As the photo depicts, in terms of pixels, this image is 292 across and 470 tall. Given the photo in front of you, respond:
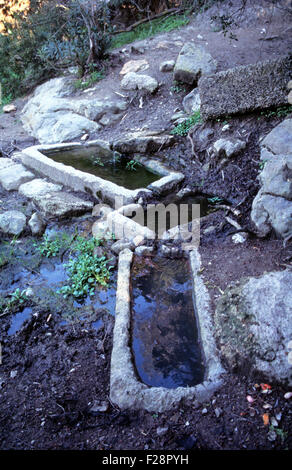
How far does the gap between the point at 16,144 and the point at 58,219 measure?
373cm

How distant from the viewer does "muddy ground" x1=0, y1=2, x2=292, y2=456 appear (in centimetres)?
179

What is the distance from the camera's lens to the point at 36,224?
4086mm

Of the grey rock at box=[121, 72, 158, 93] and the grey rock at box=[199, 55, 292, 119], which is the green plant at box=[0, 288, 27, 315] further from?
the grey rock at box=[121, 72, 158, 93]

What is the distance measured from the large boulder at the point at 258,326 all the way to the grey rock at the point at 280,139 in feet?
6.74

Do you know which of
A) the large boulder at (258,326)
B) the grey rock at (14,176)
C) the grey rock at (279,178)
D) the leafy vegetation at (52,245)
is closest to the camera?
the large boulder at (258,326)

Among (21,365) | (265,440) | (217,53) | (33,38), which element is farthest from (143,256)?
(33,38)

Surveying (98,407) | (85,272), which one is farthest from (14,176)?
(98,407)

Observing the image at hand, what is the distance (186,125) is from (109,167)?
1488 mm

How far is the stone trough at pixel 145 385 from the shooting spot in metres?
1.94

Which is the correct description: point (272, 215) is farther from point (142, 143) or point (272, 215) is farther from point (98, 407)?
point (142, 143)

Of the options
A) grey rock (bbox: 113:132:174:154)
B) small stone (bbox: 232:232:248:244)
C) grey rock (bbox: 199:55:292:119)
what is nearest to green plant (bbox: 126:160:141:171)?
grey rock (bbox: 113:132:174:154)

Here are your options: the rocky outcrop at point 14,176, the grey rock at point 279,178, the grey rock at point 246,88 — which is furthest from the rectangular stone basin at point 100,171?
the grey rock at point 279,178

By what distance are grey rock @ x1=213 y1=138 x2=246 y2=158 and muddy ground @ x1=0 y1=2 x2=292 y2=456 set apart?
103 mm

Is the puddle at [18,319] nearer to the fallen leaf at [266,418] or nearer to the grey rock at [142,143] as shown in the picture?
the fallen leaf at [266,418]
